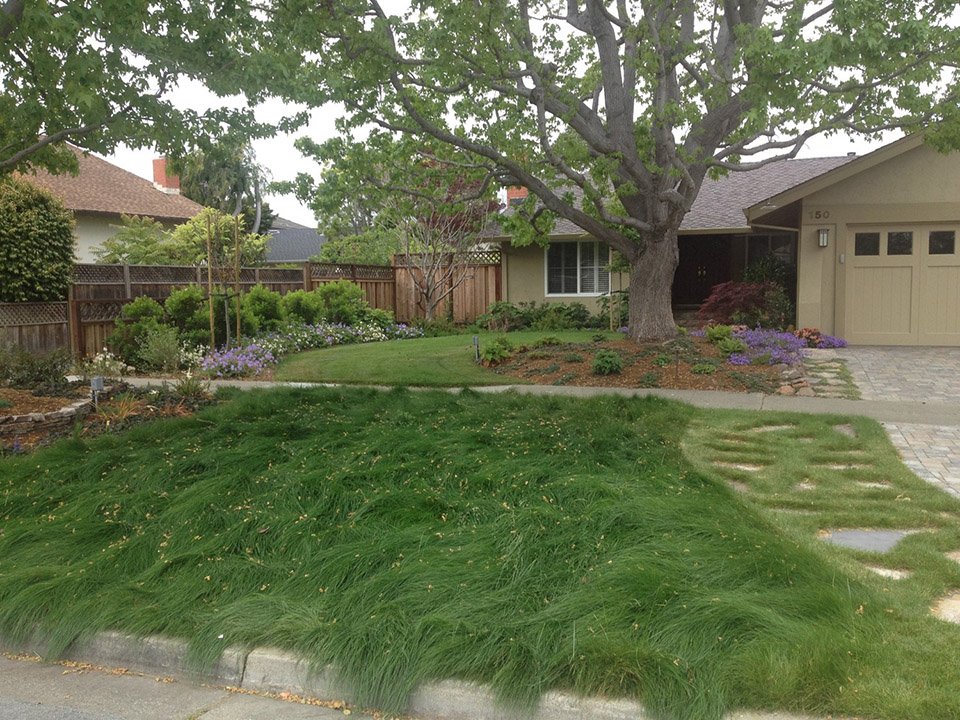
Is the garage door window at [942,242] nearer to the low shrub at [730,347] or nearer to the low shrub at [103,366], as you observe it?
the low shrub at [730,347]

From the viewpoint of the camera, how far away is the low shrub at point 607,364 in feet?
38.3

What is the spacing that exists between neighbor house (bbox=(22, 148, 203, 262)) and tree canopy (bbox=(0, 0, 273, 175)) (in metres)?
14.2

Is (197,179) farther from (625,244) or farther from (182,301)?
(625,244)

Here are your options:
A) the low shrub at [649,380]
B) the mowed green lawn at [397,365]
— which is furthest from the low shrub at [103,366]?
the low shrub at [649,380]

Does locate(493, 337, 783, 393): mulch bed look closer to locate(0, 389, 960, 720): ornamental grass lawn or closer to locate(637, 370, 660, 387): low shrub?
locate(637, 370, 660, 387): low shrub

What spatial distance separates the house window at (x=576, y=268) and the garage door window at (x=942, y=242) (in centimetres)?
801

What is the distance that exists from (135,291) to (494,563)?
43.0 feet

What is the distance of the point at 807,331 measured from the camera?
611 inches

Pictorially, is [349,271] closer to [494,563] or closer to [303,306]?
[303,306]

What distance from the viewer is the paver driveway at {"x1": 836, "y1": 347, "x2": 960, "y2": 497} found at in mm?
7027

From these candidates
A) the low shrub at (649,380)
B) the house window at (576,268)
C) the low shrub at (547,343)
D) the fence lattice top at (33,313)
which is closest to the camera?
the low shrub at (649,380)

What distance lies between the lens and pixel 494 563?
4.31 m

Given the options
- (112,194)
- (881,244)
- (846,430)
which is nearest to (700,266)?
(881,244)

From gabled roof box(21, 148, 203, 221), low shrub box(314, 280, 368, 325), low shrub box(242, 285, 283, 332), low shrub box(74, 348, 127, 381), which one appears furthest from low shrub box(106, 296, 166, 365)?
gabled roof box(21, 148, 203, 221)
